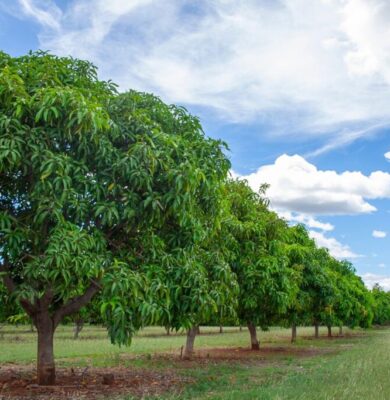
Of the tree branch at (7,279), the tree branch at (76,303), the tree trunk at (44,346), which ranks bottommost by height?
the tree trunk at (44,346)

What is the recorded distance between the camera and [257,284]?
71.2ft

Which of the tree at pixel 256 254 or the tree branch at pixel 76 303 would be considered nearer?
the tree branch at pixel 76 303

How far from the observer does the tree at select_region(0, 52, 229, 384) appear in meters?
9.59

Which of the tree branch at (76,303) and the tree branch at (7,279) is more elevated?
the tree branch at (7,279)

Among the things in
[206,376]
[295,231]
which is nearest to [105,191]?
[206,376]

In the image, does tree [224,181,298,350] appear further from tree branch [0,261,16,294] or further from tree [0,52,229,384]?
tree branch [0,261,16,294]

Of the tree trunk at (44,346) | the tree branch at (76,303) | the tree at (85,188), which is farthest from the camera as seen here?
the tree trunk at (44,346)

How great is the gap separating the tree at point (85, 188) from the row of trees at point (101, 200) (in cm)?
3

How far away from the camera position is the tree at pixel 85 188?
377 inches

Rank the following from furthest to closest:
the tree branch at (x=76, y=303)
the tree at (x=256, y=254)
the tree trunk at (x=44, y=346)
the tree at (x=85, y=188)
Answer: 1. the tree at (x=256, y=254)
2. the tree trunk at (x=44, y=346)
3. the tree branch at (x=76, y=303)
4. the tree at (x=85, y=188)

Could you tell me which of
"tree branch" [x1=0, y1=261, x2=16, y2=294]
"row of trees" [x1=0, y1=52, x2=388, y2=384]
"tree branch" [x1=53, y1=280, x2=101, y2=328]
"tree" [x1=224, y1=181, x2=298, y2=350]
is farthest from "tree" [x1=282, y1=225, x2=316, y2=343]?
"tree branch" [x1=0, y1=261, x2=16, y2=294]

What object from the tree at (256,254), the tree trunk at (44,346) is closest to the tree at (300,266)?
the tree at (256,254)

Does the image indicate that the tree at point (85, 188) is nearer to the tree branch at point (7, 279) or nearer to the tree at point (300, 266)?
the tree branch at point (7, 279)

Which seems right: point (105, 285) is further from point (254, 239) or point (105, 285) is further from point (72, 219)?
point (254, 239)
